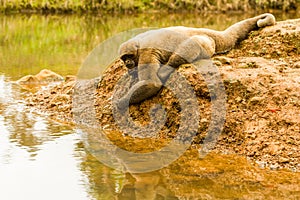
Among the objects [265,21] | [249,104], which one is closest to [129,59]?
[249,104]

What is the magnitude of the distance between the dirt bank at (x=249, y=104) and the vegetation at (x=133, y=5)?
19596mm

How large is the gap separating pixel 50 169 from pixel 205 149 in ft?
5.66

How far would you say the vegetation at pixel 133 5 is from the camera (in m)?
27.6

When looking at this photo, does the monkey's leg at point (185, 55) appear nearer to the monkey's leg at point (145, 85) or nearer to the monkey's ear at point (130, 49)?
the monkey's leg at point (145, 85)

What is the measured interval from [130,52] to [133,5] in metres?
21.7

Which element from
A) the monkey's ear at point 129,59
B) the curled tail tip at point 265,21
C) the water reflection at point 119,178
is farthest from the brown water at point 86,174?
the curled tail tip at point 265,21

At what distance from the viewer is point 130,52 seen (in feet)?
25.0

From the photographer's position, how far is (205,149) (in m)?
6.94

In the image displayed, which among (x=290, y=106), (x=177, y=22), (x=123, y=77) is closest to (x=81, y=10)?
(x=177, y=22)

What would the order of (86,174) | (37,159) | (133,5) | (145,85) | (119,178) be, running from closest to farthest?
(119,178)
(86,174)
(37,159)
(145,85)
(133,5)

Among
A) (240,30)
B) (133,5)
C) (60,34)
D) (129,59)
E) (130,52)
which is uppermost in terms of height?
(240,30)

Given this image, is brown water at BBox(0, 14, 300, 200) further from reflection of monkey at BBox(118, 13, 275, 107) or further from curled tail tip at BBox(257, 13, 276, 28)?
curled tail tip at BBox(257, 13, 276, 28)

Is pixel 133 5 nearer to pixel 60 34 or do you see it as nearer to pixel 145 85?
pixel 60 34

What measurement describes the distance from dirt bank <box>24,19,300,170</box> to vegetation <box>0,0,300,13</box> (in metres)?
19.6
